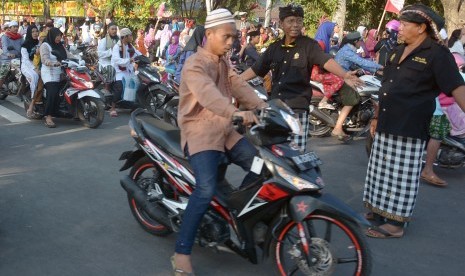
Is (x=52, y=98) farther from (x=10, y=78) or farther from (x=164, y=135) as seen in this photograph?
(x=164, y=135)

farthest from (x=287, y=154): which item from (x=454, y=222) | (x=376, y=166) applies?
(x=454, y=222)

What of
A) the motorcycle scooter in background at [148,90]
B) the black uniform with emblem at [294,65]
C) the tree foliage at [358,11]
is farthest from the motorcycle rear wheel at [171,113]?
the tree foliage at [358,11]

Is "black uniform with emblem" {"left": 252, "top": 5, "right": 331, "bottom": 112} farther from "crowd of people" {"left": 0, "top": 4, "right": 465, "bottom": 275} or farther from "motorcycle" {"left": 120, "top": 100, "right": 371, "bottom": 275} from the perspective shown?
"motorcycle" {"left": 120, "top": 100, "right": 371, "bottom": 275}

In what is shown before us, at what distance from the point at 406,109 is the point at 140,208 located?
7.46 feet

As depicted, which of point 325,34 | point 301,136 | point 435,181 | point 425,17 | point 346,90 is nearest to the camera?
point 425,17

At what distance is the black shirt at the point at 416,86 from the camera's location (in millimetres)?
3939

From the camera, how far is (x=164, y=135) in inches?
152

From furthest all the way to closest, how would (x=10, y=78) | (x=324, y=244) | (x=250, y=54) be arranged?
(x=10, y=78) → (x=250, y=54) → (x=324, y=244)

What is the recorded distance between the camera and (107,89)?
9922 mm

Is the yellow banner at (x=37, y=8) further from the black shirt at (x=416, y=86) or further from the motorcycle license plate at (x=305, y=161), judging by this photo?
the motorcycle license plate at (x=305, y=161)

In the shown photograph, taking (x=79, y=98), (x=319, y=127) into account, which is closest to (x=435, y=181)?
(x=319, y=127)

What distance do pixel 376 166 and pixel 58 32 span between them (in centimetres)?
559

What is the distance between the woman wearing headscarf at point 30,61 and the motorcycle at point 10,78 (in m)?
1.93

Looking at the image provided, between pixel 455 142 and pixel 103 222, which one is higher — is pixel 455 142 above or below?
above
